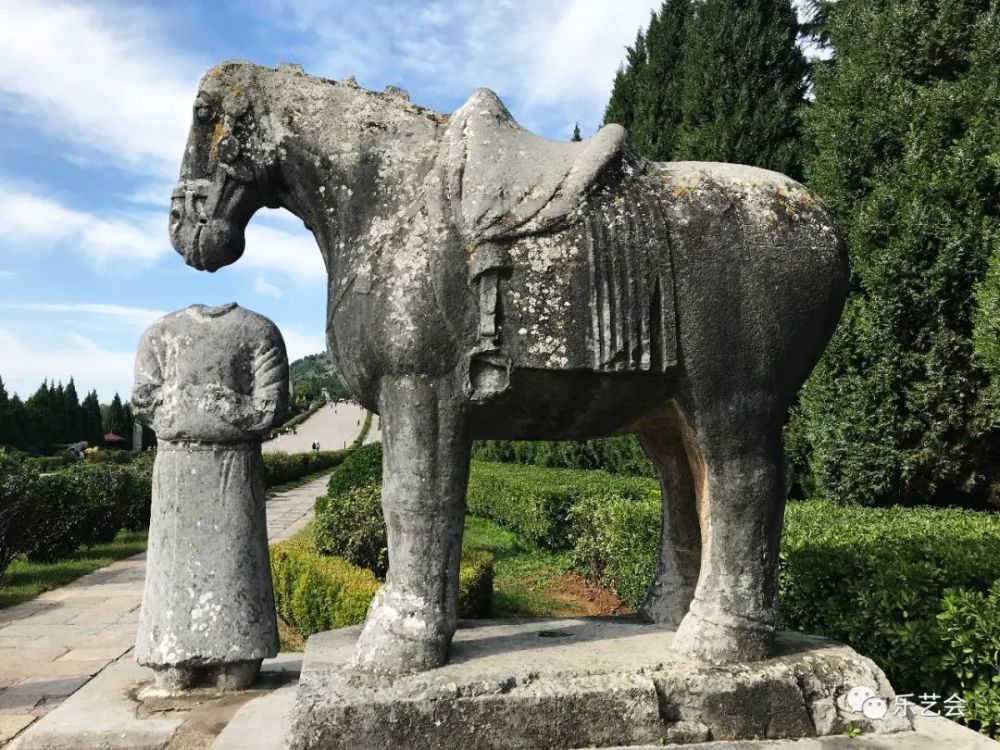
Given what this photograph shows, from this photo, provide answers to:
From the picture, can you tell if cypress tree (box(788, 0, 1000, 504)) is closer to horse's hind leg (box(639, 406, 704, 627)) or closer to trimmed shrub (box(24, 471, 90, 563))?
horse's hind leg (box(639, 406, 704, 627))

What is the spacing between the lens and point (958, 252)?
7.93 metres

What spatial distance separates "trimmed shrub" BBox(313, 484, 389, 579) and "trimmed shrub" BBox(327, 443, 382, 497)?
117 cm

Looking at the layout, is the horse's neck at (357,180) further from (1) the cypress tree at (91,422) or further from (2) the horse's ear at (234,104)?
(1) the cypress tree at (91,422)

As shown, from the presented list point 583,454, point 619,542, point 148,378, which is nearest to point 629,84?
point 583,454

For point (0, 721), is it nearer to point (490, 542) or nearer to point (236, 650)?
point (236, 650)

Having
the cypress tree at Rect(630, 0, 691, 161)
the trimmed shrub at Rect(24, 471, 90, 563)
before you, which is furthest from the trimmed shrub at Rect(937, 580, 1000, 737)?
the cypress tree at Rect(630, 0, 691, 161)

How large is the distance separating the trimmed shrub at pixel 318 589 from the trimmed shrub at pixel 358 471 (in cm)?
166

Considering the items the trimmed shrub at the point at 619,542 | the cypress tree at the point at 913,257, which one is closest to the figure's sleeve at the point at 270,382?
the trimmed shrub at the point at 619,542

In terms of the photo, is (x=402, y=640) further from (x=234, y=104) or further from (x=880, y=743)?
(x=234, y=104)

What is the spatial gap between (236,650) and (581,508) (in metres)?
6.89

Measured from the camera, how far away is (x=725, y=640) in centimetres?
293

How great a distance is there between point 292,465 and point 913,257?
88.2 ft

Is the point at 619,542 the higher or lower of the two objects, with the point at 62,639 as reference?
higher

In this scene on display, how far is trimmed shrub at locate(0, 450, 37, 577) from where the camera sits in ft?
32.3
